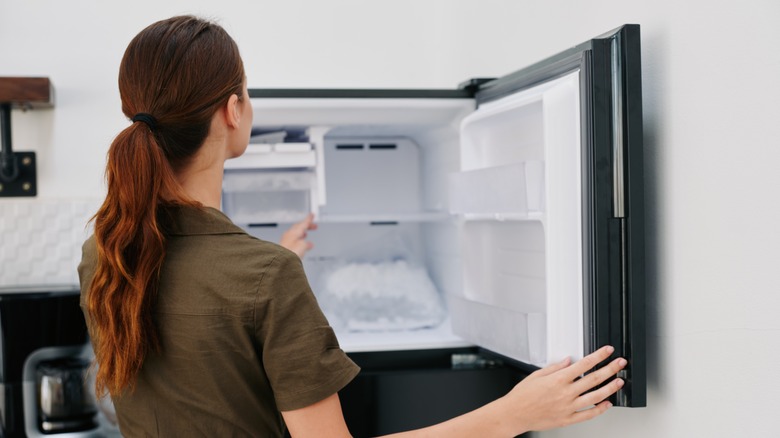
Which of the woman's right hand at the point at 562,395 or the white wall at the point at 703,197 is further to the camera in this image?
the woman's right hand at the point at 562,395

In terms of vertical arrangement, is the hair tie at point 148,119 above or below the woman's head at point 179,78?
below

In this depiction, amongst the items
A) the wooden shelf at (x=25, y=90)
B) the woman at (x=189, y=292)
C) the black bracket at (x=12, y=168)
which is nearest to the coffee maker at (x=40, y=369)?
the black bracket at (x=12, y=168)

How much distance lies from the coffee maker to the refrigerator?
48cm

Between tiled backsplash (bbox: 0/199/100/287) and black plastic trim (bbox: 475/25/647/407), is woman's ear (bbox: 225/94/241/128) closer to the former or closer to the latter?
black plastic trim (bbox: 475/25/647/407)

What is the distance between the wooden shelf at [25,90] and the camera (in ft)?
6.27

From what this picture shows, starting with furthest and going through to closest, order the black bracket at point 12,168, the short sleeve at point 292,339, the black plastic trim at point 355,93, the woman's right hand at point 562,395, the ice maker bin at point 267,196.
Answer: the black bracket at point 12,168 → the ice maker bin at point 267,196 → the black plastic trim at point 355,93 → the woman's right hand at point 562,395 → the short sleeve at point 292,339

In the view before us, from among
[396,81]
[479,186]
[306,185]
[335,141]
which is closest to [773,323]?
[479,186]

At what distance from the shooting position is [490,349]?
1.38 metres

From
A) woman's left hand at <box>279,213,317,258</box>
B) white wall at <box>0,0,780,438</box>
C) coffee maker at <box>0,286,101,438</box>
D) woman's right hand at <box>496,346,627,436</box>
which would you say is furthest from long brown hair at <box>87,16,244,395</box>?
coffee maker at <box>0,286,101,438</box>

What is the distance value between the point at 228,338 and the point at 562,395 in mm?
439

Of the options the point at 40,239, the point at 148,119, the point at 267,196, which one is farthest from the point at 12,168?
the point at 148,119

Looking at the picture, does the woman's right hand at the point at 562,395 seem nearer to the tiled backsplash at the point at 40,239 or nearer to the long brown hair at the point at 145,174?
the long brown hair at the point at 145,174

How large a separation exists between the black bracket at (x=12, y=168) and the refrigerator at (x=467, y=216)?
65 cm

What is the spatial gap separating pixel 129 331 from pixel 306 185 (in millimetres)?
784
